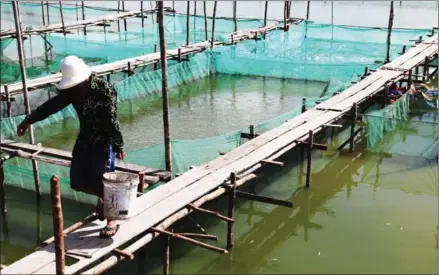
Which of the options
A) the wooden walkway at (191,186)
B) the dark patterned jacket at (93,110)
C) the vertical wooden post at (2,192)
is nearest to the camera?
the dark patterned jacket at (93,110)

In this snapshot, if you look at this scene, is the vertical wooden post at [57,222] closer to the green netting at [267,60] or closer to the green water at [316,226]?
the green water at [316,226]

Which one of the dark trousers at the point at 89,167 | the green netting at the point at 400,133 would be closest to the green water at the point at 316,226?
the green netting at the point at 400,133

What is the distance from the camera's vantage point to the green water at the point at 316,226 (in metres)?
6.71

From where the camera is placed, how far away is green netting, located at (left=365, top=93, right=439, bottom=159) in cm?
1003

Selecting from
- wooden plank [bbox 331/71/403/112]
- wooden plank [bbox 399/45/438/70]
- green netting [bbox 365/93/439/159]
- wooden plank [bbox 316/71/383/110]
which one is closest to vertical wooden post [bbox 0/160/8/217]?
wooden plank [bbox 316/71/383/110]

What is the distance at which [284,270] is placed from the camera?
666 centimetres

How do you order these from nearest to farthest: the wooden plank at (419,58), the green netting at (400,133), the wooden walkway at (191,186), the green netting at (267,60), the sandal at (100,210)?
the wooden walkway at (191,186) < the sandal at (100,210) < the green netting at (400,133) < the green netting at (267,60) < the wooden plank at (419,58)

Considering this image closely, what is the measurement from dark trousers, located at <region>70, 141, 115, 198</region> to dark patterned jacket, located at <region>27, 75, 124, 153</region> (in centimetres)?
8

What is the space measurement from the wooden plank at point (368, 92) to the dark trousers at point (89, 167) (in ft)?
20.7

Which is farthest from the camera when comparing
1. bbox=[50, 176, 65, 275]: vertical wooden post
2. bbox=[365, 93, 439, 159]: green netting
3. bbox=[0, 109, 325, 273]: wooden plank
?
bbox=[365, 93, 439, 159]: green netting

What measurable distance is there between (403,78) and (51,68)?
9779 mm

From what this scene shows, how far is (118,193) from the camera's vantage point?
480 cm

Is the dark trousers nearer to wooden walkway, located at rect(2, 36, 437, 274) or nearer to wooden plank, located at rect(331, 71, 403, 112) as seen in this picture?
wooden walkway, located at rect(2, 36, 437, 274)

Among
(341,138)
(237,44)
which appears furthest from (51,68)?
(341,138)
